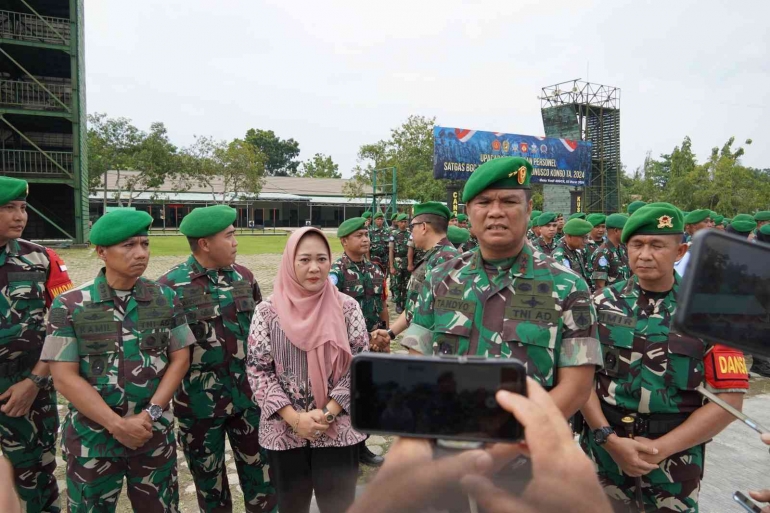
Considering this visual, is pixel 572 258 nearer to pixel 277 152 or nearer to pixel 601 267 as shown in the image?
pixel 601 267

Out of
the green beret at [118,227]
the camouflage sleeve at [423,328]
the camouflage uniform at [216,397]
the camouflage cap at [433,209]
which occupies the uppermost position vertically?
the camouflage cap at [433,209]

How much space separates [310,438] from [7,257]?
7.85 feet

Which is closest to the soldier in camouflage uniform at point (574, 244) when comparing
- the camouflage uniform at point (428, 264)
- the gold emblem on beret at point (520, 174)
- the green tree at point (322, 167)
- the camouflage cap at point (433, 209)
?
the camouflage cap at point (433, 209)

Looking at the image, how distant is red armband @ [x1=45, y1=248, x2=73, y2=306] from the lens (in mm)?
3316

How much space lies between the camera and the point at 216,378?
10.3 ft

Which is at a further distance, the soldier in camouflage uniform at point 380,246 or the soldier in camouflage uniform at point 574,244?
the soldier in camouflage uniform at point 380,246

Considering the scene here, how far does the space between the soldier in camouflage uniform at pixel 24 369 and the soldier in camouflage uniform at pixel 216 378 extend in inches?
34.0

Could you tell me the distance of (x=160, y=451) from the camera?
2.63m

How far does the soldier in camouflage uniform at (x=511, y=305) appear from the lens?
185cm

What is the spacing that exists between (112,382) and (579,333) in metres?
2.29

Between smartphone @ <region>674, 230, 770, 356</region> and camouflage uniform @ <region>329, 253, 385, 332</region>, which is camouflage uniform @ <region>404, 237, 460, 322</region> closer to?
camouflage uniform @ <region>329, 253, 385, 332</region>

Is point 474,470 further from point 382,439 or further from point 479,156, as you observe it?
point 479,156

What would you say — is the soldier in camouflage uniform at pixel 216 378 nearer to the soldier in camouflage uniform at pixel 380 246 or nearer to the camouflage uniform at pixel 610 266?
the camouflage uniform at pixel 610 266

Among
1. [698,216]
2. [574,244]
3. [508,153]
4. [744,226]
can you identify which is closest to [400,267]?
[574,244]
